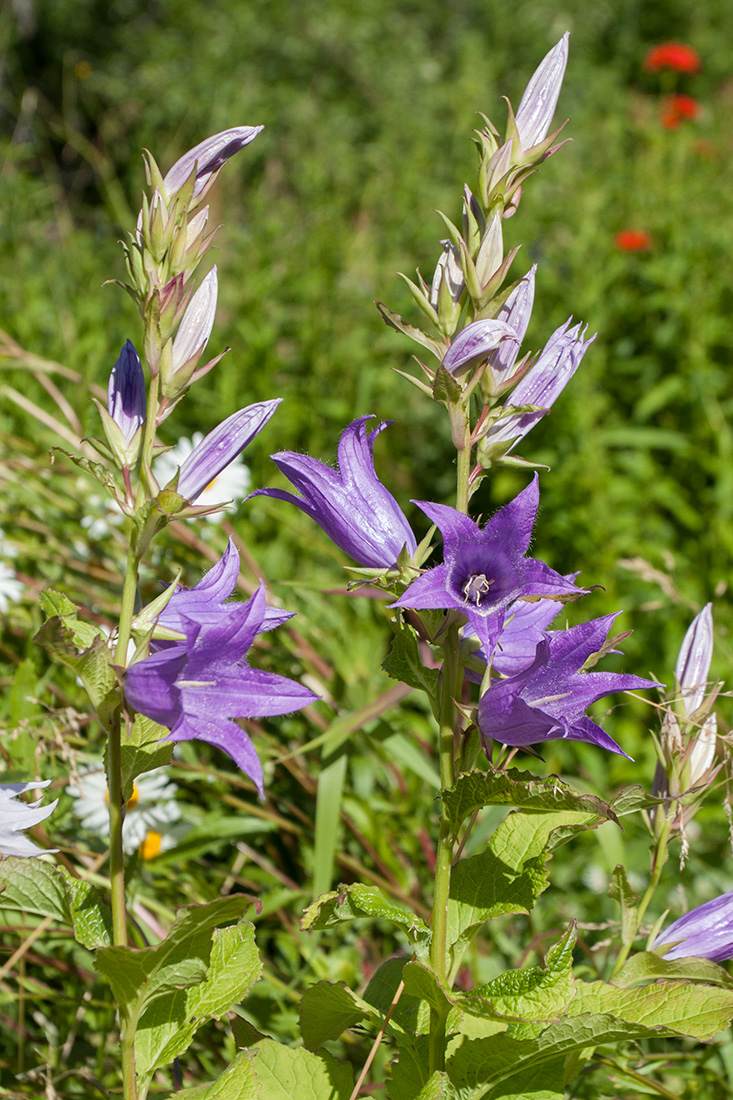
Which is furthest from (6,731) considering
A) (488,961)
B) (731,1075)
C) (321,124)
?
(321,124)

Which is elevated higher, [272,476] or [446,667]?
[446,667]

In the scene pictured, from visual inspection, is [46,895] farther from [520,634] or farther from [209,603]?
[520,634]

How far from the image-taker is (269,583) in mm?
2480

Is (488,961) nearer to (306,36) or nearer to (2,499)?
(2,499)

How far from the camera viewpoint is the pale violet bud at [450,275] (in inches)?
47.9

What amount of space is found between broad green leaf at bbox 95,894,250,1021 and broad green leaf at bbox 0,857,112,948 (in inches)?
3.1

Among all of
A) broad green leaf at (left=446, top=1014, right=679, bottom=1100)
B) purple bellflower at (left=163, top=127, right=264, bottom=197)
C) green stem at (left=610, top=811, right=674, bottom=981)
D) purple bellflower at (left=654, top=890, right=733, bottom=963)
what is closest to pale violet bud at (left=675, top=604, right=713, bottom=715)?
green stem at (left=610, top=811, right=674, bottom=981)

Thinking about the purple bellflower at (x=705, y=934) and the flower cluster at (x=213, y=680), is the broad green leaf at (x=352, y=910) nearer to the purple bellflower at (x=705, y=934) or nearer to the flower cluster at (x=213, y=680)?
the flower cluster at (x=213, y=680)

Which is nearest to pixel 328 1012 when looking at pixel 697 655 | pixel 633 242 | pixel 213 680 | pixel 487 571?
pixel 213 680

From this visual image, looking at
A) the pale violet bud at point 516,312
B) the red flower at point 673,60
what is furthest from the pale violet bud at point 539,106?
the red flower at point 673,60

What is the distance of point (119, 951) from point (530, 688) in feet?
1.82

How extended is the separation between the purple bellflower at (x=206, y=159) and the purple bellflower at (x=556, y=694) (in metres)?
0.73

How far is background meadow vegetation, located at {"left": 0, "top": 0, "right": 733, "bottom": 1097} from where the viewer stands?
2.04 metres

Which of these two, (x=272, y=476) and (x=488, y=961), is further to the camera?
(x=272, y=476)
